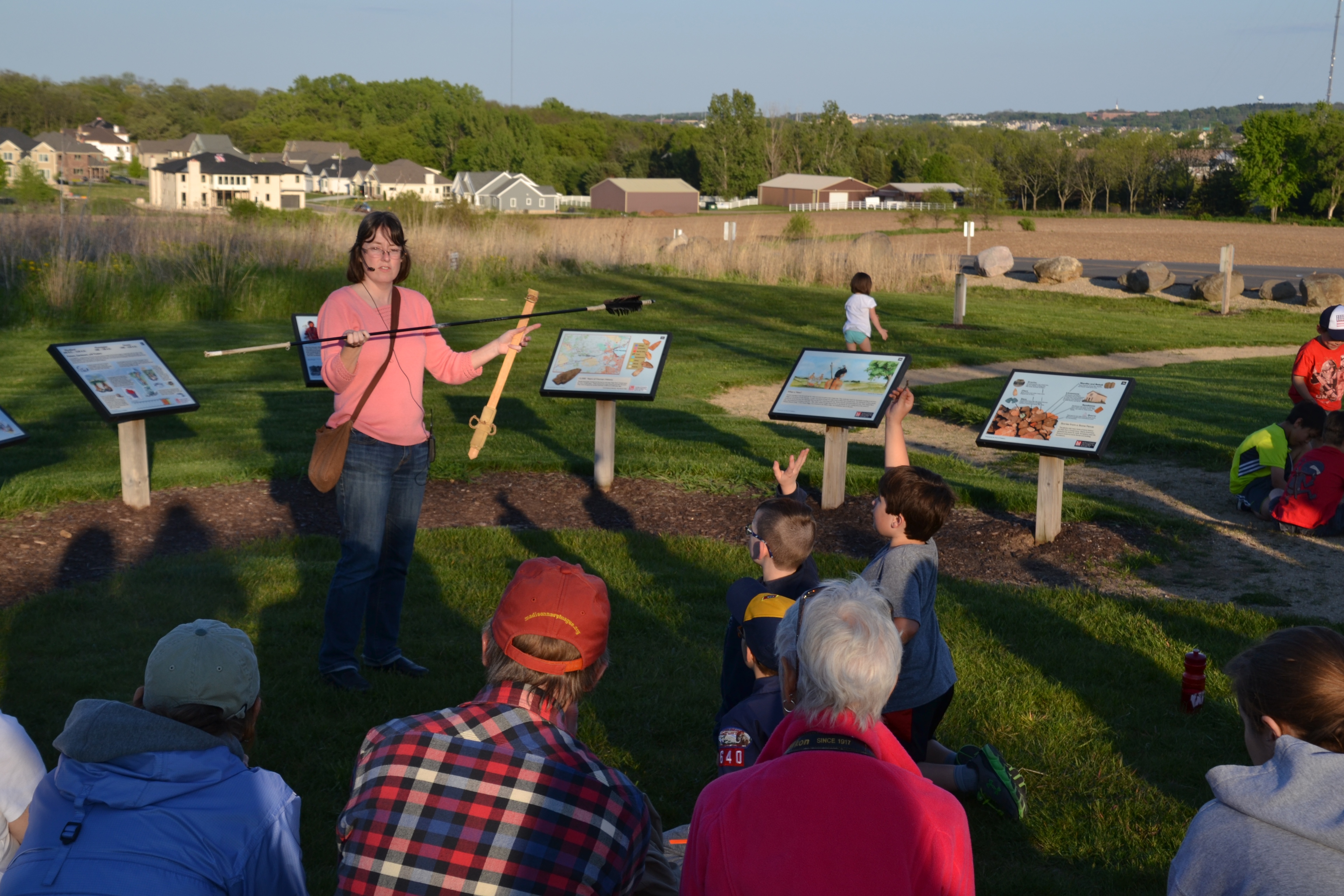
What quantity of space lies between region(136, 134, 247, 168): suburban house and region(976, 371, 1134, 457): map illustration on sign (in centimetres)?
12197

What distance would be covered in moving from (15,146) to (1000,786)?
133894mm

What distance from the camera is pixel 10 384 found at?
13078 millimetres

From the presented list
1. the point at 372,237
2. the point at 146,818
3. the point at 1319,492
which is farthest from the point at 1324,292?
the point at 146,818

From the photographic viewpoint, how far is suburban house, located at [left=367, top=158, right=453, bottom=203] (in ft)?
359

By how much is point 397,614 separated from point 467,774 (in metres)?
3.25

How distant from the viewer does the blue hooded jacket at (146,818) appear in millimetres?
2121

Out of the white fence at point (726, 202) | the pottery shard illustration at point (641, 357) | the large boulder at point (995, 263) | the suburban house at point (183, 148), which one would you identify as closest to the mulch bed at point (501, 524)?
the pottery shard illustration at point (641, 357)

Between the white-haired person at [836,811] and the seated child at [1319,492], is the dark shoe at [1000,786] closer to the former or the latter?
the white-haired person at [836,811]

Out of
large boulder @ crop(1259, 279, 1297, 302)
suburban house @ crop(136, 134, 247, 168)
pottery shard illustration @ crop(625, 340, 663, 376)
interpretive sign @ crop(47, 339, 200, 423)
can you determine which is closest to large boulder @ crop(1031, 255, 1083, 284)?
large boulder @ crop(1259, 279, 1297, 302)

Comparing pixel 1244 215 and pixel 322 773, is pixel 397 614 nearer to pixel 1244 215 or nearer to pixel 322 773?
pixel 322 773

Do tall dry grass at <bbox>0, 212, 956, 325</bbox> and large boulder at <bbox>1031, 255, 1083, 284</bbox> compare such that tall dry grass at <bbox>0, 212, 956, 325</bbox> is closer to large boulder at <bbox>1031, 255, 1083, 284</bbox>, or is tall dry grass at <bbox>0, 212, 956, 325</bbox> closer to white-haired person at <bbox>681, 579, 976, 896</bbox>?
large boulder at <bbox>1031, 255, 1083, 284</bbox>

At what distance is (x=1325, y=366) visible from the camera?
9148mm

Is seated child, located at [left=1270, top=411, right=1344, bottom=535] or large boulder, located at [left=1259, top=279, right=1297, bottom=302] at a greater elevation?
large boulder, located at [left=1259, top=279, right=1297, bottom=302]

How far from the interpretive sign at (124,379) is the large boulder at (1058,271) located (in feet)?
93.9
